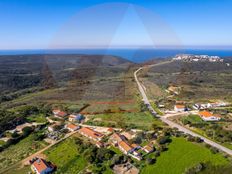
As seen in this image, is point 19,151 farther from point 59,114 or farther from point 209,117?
point 209,117

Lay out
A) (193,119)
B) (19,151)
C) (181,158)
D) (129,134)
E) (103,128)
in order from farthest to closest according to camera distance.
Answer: (193,119), (103,128), (129,134), (19,151), (181,158)

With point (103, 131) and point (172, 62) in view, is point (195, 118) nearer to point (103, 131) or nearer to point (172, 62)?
point (103, 131)

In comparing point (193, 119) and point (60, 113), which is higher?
point (60, 113)

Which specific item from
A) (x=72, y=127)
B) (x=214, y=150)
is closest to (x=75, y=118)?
(x=72, y=127)

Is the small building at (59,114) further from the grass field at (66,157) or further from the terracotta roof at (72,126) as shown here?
the grass field at (66,157)

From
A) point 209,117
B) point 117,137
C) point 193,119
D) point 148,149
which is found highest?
point 117,137

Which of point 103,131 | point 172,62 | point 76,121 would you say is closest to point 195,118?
point 103,131

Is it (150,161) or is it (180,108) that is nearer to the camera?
(150,161)
